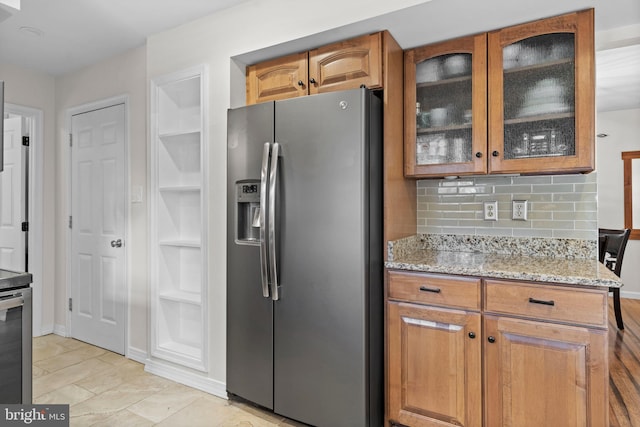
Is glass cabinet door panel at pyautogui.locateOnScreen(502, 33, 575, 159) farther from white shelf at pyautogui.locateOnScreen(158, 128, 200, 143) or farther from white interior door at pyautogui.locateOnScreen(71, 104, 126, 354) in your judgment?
white interior door at pyautogui.locateOnScreen(71, 104, 126, 354)

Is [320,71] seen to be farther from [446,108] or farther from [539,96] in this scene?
[539,96]

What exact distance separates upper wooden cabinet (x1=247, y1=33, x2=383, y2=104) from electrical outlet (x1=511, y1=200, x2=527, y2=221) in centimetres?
109

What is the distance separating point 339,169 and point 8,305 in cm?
162

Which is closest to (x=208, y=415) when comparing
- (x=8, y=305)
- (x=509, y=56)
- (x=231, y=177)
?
(x=8, y=305)

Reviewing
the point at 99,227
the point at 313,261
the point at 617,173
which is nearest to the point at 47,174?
the point at 99,227

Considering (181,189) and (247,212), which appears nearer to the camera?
(247,212)

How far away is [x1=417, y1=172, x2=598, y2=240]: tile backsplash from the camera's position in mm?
2123

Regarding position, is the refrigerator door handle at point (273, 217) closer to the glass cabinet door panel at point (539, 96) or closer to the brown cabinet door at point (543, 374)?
the brown cabinet door at point (543, 374)

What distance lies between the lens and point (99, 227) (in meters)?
3.35

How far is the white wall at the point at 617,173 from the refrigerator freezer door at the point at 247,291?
4871 millimetres

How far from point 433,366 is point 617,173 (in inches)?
195

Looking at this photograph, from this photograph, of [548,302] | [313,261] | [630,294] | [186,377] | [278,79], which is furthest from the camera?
[630,294]

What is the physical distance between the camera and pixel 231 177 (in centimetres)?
233

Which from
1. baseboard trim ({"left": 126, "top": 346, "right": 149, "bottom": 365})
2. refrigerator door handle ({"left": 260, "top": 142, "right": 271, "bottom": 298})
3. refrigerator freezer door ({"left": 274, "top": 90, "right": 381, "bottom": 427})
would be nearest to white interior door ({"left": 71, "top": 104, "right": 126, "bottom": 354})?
baseboard trim ({"left": 126, "top": 346, "right": 149, "bottom": 365})
